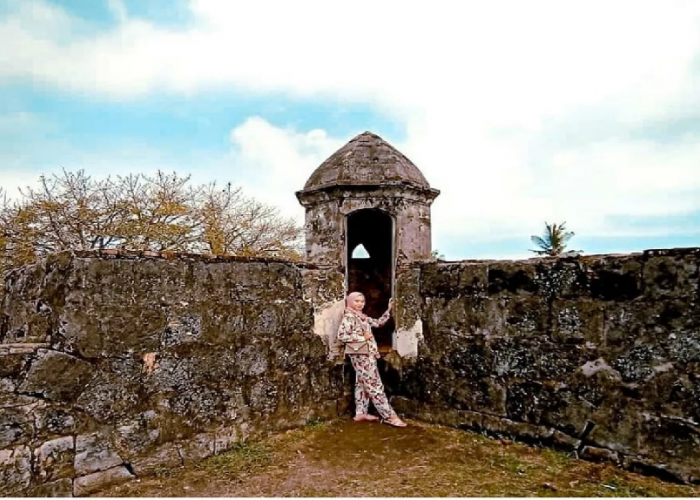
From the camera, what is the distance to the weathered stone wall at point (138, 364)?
3.45 meters

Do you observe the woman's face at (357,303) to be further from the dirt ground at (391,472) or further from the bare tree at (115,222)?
the bare tree at (115,222)

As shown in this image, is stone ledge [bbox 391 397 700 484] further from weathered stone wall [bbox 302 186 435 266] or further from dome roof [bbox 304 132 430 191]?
dome roof [bbox 304 132 430 191]

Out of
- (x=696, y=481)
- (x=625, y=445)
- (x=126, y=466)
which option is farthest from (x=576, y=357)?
(x=126, y=466)

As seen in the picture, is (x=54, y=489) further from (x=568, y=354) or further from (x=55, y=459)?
(x=568, y=354)

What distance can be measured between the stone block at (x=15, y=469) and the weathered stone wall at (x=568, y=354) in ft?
10.3

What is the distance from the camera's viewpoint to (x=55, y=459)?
3.47 meters

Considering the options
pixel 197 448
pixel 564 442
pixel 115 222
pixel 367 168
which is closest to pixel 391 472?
pixel 564 442

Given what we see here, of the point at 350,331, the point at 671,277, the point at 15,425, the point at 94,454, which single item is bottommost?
the point at 94,454

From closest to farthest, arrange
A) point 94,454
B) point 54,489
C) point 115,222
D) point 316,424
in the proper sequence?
point 54,489 < point 94,454 < point 316,424 < point 115,222

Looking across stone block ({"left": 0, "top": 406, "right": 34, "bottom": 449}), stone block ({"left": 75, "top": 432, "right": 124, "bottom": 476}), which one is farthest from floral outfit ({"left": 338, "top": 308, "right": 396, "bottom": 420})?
stone block ({"left": 0, "top": 406, "right": 34, "bottom": 449})

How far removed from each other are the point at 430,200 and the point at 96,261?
3210 mm

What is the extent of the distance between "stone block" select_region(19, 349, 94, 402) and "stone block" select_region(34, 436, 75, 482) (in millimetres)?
271

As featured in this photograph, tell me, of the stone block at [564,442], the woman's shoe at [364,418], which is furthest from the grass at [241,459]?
the stone block at [564,442]

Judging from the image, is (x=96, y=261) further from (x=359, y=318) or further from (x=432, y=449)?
(x=432, y=449)
